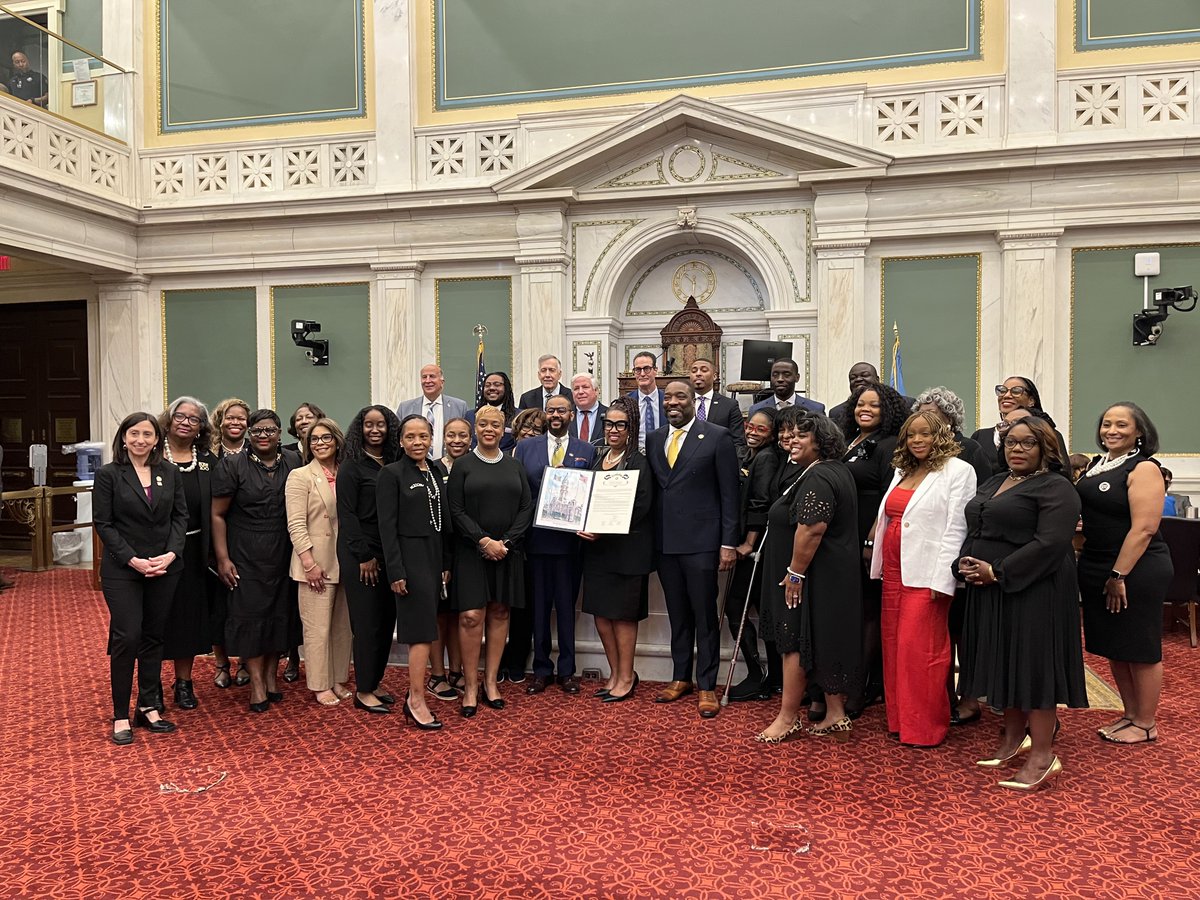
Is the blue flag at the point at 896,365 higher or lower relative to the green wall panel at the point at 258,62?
lower

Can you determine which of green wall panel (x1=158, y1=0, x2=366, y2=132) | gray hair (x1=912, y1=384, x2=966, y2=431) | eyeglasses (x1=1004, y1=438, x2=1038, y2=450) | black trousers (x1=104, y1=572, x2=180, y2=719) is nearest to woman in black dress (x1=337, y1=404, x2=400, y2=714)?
black trousers (x1=104, y1=572, x2=180, y2=719)

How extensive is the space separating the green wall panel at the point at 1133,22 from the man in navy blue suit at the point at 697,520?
6.34 meters

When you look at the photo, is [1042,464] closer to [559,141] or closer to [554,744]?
[554,744]

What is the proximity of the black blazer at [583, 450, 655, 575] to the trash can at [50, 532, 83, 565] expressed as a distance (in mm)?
7827

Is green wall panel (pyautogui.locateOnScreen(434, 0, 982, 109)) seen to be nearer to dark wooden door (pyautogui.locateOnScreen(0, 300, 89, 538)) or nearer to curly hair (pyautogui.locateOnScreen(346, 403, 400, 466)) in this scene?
dark wooden door (pyautogui.locateOnScreen(0, 300, 89, 538))

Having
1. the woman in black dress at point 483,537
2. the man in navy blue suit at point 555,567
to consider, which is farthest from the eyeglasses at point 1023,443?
the woman in black dress at point 483,537

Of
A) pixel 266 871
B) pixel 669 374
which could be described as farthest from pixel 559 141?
pixel 266 871

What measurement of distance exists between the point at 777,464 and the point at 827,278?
4387mm

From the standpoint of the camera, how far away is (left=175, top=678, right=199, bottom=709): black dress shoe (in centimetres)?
492

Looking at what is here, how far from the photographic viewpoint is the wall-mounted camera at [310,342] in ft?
31.9

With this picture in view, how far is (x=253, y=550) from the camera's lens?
4.86 m

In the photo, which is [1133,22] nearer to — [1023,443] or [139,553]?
[1023,443]

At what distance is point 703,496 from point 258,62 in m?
8.42

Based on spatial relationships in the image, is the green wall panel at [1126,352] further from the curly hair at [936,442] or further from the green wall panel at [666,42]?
the curly hair at [936,442]
